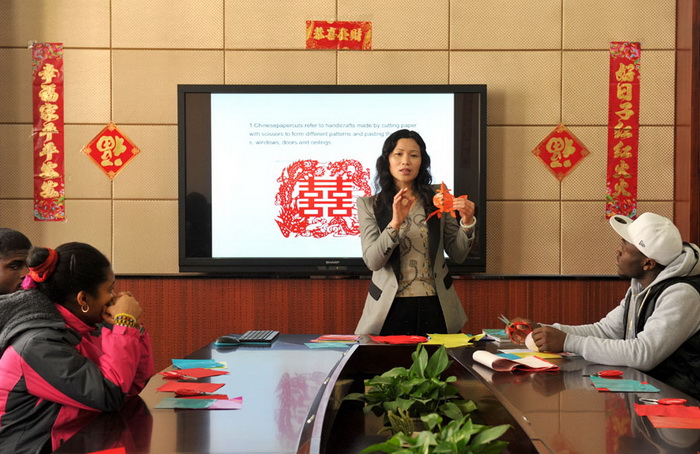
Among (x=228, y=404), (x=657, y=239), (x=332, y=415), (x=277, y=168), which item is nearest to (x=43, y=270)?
(x=228, y=404)

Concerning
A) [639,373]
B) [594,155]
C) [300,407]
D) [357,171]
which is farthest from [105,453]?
[594,155]

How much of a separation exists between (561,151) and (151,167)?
241cm

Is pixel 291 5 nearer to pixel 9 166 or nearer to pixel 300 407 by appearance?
pixel 9 166

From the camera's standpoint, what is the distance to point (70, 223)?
4086 mm

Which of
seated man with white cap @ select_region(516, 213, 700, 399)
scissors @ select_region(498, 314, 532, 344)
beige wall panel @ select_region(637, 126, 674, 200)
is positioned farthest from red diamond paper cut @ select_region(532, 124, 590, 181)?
scissors @ select_region(498, 314, 532, 344)

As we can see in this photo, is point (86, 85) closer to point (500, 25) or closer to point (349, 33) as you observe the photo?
point (349, 33)

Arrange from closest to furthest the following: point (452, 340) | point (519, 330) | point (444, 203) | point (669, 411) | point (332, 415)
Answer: point (669, 411) < point (332, 415) < point (519, 330) < point (452, 340) < point (444, 203)

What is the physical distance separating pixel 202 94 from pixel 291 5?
0.74 metres

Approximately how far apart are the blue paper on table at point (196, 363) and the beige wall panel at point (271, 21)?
7.74 feet

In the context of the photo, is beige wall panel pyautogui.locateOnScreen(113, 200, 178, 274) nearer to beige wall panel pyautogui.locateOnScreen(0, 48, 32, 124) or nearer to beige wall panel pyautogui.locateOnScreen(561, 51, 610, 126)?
beige wall panel pyautogui.locateOnScreen(0, 48, 32, 124)

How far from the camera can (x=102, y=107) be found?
13.4 ft

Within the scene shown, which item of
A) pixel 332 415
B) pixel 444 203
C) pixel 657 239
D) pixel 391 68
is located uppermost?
pixel 391 68

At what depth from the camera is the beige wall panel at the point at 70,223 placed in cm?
407

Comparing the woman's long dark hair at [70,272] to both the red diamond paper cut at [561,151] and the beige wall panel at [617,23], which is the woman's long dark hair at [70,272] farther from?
the beige wall panel at [617,23]
